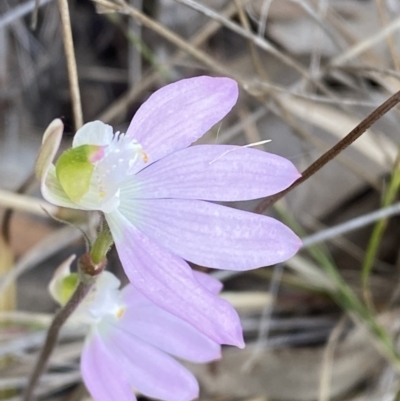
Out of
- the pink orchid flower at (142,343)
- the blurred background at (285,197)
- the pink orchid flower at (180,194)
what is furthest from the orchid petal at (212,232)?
the blurred background at (285,197)

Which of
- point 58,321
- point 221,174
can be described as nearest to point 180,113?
point 221,174

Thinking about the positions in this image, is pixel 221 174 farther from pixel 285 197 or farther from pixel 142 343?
pixel 285 197

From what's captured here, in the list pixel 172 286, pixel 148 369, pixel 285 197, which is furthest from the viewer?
pixel 285 197

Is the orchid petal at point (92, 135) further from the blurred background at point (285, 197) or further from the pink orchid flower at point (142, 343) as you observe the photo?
the blurred background at point (285, 197)

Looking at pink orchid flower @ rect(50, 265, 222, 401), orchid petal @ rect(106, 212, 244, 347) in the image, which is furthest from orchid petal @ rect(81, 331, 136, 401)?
orchid petal @ rect(106, 212, 244, 347)

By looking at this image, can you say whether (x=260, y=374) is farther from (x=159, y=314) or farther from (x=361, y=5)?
(x=361, y=5)

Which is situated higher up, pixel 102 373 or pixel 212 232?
pixel 212 232
